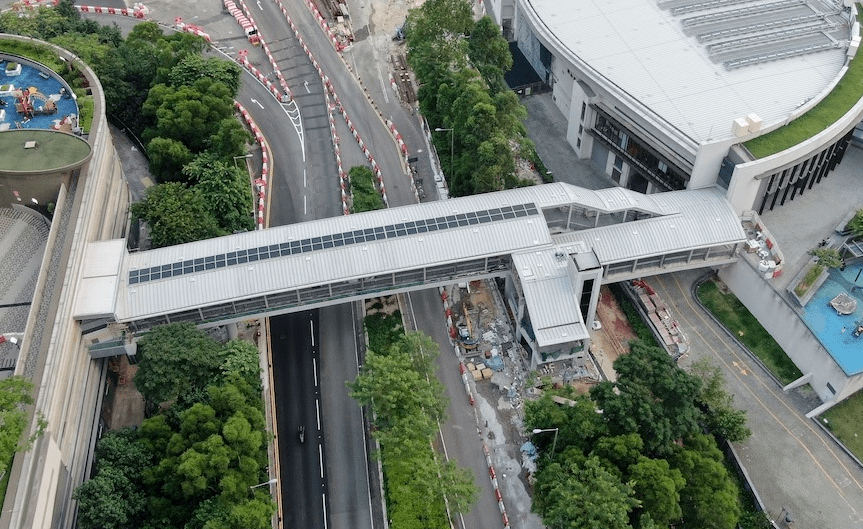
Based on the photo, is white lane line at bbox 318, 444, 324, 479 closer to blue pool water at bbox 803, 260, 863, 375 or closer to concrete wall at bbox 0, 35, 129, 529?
concrete wall at bbox 0, 35, 129, 529

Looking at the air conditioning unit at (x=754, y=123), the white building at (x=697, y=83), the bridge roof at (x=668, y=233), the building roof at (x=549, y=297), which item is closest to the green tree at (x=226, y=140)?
the building roof at (x=549, y=297)

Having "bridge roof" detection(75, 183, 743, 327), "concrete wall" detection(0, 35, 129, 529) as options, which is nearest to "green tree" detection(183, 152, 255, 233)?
"bridge roof" detection(75, 183, 743, 327)

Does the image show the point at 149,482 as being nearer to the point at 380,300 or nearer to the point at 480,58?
the point at 380,300

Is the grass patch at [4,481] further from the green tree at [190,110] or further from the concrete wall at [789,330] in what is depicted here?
the concrete wall at [789,330]

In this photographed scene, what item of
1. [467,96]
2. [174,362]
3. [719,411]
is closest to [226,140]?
[467,96]

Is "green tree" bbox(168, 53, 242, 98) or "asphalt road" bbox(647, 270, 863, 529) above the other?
"green tree" bbox(168, 53, 242, 98)

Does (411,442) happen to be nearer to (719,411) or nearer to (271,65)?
(719,411)

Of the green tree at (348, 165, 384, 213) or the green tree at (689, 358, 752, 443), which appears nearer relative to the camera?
the green tree at (689, 358, 752, 443)
